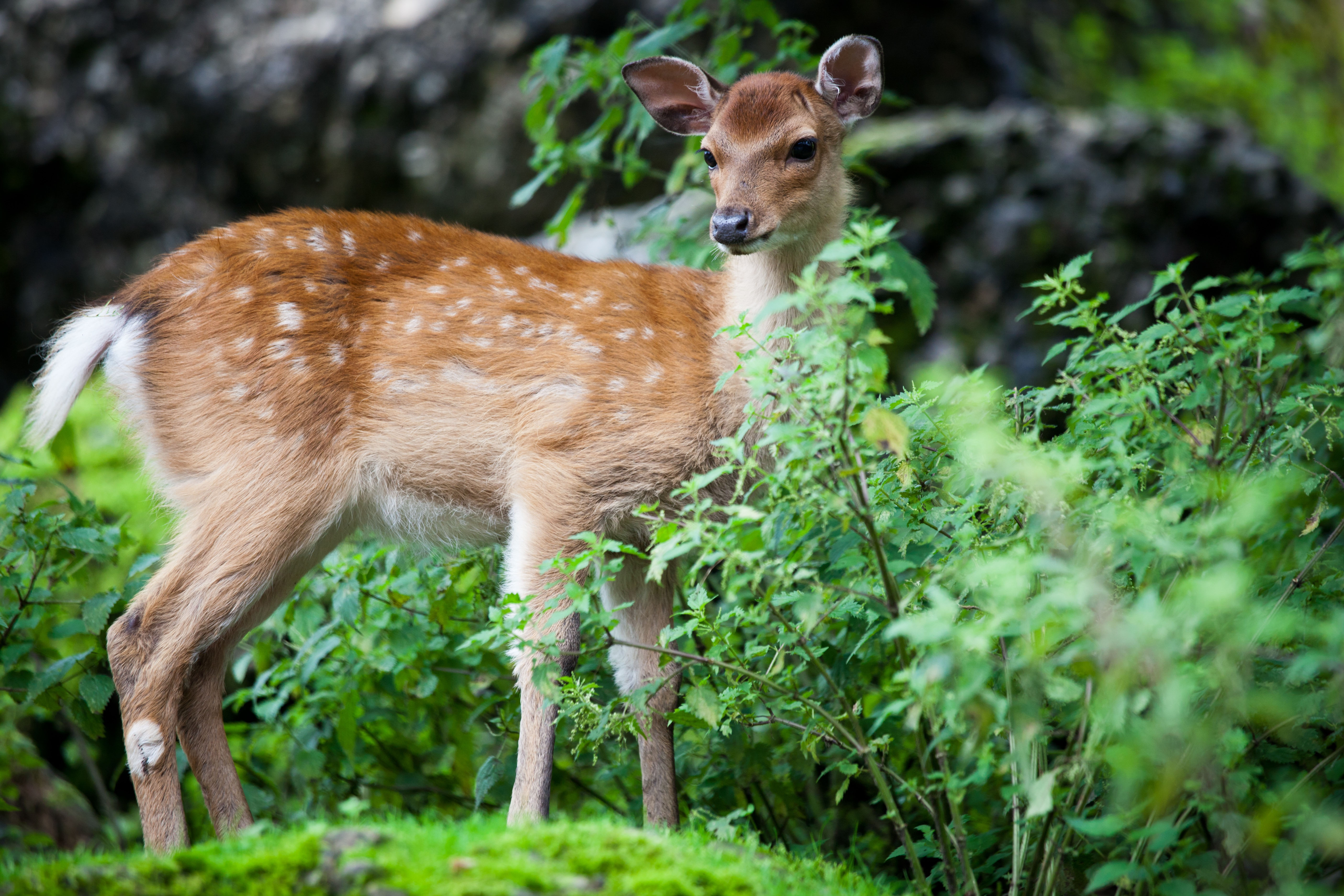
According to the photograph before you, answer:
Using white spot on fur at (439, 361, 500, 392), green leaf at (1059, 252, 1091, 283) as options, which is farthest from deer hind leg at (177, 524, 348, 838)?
green leaf at (1059, 252, 1091, 283)

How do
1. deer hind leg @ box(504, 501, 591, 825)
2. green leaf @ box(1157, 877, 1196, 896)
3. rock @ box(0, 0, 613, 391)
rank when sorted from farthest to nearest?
rock @ box(0, 0, 613, 391) → deer hind leg @ box(504, 501, 591, 825) → green leaf @ box(1157, 877, 1196, 896)

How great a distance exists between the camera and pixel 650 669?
3.82 metres

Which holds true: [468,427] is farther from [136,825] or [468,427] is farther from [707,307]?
[136,825]

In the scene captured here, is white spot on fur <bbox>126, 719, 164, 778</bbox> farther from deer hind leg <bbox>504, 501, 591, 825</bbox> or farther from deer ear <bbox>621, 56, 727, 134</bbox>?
deer ear <bbox>621, 56, 727, 134</bbox>

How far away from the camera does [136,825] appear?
16.0 feet

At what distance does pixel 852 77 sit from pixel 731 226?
1.04 metres

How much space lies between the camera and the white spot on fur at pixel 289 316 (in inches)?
151

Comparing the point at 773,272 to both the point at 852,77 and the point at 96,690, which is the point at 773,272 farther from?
the point at 96,690

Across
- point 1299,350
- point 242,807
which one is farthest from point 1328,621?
point 242,807

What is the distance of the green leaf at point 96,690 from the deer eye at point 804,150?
104 inches

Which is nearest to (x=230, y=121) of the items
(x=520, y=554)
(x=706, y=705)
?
(x=520, y=554)

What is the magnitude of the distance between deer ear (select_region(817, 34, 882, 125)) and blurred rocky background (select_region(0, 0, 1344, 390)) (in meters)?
3.56

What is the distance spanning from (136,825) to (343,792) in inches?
53.9

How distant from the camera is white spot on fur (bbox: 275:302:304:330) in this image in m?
3.85
